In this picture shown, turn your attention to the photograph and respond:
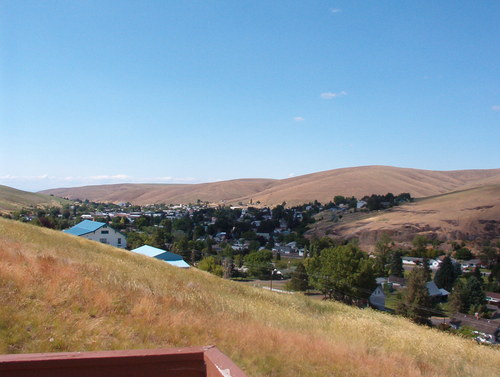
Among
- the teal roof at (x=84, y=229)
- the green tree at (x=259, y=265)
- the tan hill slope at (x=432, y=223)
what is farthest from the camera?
the tan hill slope at (x=432, y=223)

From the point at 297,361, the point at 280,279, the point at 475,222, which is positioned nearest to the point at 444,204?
the point at 475,222

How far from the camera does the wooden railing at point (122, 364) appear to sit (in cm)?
331

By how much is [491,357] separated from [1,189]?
17721 centimetres

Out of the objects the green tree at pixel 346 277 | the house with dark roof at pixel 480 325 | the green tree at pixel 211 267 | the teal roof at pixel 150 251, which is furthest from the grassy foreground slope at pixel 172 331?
the green tree at pixel 211 267

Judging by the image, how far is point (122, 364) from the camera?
351 cm

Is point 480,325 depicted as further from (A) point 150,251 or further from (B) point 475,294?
(A) point 150,251

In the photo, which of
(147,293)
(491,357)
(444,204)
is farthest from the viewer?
(444,204)

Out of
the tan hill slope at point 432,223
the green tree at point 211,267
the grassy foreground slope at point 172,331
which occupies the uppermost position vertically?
the grassy foreground slope at point 172,331

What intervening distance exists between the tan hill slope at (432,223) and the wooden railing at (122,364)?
80576 mm

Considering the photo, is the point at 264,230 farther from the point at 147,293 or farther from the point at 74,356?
the point at 74,356

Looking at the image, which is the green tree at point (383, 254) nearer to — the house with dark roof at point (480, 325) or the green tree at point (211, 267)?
the house with dark roof at point (480, 325)

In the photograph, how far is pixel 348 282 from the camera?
130 feet

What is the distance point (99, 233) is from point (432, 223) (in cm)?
6766

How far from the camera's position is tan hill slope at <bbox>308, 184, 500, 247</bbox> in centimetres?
8025
